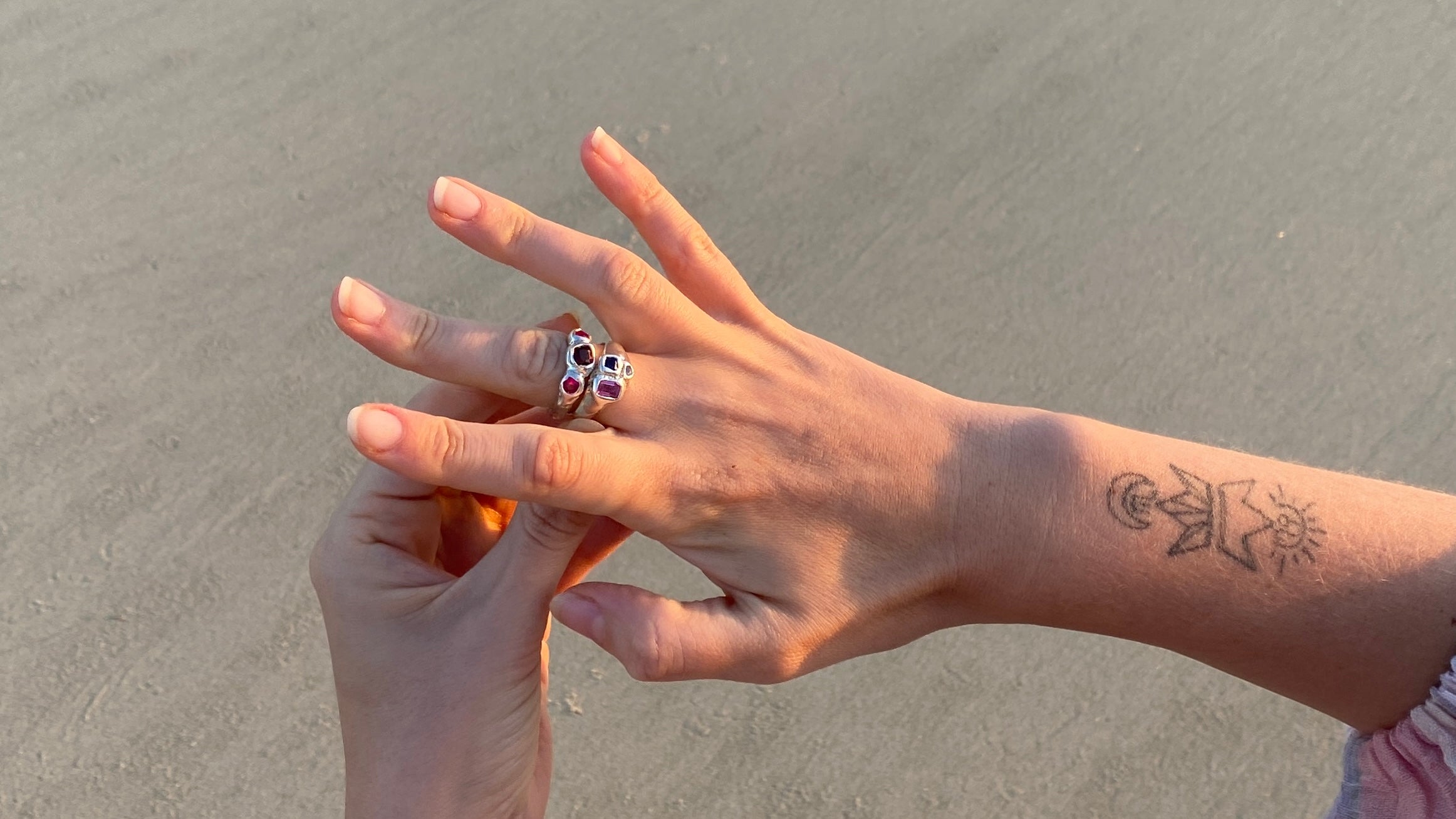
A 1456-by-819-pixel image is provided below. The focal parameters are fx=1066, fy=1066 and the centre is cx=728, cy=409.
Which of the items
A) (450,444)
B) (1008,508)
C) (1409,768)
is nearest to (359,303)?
(450,444)

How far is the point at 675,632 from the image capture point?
2.96 feet

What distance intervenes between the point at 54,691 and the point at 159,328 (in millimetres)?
529

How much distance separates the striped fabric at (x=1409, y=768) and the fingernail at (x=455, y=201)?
2.99ft

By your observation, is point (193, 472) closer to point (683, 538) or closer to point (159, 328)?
point (159, 328)

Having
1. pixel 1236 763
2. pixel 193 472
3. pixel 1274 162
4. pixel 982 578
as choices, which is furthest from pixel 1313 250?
pixel 193 472

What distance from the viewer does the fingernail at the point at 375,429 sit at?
2.73ft

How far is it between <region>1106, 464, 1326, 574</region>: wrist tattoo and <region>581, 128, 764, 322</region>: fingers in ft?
1.29

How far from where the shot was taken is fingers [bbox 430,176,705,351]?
3.17 feet

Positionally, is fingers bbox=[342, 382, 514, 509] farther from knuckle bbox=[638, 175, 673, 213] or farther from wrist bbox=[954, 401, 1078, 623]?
wrist bbox=[954, 401, 1078, 623]

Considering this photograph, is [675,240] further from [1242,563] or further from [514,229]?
[1242,563]

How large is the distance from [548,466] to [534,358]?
0.11 m

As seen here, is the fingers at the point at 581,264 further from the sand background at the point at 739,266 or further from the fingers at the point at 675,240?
the sand background at the point at 739,266

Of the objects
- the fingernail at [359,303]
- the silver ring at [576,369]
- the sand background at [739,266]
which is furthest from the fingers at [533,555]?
the sand background at [739,266]

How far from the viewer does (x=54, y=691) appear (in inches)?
52.2
